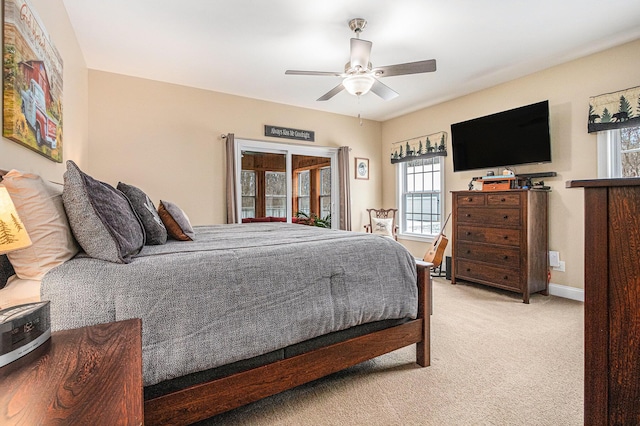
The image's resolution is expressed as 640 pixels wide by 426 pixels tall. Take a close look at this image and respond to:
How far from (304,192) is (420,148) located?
6.61ft

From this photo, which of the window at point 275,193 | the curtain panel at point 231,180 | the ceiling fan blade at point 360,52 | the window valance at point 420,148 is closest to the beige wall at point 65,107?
the curtain panel at point 231,180

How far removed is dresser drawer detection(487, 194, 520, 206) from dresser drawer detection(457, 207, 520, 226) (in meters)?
0.07

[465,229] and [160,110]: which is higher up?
[160,110]

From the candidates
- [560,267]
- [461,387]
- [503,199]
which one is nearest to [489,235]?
[503,199]

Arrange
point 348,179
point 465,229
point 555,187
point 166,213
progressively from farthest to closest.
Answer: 1. point 348,179
2. point 465,229
3. point 555,187
4. point 166,213

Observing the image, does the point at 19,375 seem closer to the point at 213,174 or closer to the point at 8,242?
the point at 8,242

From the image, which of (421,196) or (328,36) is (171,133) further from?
(421,196)

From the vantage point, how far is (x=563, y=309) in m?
3.11

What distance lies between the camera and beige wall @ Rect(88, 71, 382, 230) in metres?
3.74

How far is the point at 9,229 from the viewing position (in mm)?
861

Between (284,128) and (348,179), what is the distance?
1.34m

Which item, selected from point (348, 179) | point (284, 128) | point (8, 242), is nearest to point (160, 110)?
point (284, 128)

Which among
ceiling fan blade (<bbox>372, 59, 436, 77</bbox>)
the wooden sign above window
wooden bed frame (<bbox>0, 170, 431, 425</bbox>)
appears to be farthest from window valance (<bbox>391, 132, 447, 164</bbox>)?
wooden bed frame (<bbox>0, 170, 431, 425</bbox>)

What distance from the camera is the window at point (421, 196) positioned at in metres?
5.02
